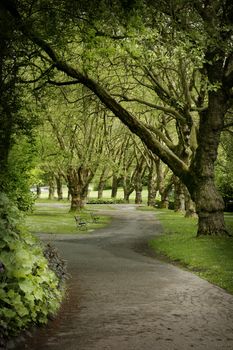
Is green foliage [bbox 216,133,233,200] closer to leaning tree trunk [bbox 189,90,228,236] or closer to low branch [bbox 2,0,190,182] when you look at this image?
low branch [bbox 2,0,190,182]

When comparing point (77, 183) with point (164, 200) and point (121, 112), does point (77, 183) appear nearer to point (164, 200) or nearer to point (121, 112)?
point (164, 200)

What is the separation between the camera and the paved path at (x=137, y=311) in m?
7.84

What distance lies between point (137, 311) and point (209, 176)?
45.2 ft

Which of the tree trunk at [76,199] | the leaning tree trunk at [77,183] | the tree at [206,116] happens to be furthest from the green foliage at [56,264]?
the tree trunk at [76,199]

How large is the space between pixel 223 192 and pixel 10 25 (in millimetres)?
42702

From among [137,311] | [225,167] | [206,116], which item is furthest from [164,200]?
[137,311]

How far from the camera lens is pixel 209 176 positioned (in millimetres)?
22984

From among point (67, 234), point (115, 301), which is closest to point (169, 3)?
point (115, 301)

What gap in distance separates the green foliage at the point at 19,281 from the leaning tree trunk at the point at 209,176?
14.0 meters

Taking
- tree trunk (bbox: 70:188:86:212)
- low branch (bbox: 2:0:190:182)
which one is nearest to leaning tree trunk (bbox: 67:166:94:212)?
tree trunk (bbox: 70:188:86:212)

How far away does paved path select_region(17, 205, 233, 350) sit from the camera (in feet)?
25.7

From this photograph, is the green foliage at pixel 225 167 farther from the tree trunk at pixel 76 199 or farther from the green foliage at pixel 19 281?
the green foliage at pixel 19 281

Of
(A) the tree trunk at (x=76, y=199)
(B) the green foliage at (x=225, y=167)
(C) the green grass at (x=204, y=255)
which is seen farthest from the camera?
(A) the tree trunk at (x=76, y=199)

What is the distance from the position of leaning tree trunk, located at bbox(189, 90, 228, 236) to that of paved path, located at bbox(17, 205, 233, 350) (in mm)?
5778
